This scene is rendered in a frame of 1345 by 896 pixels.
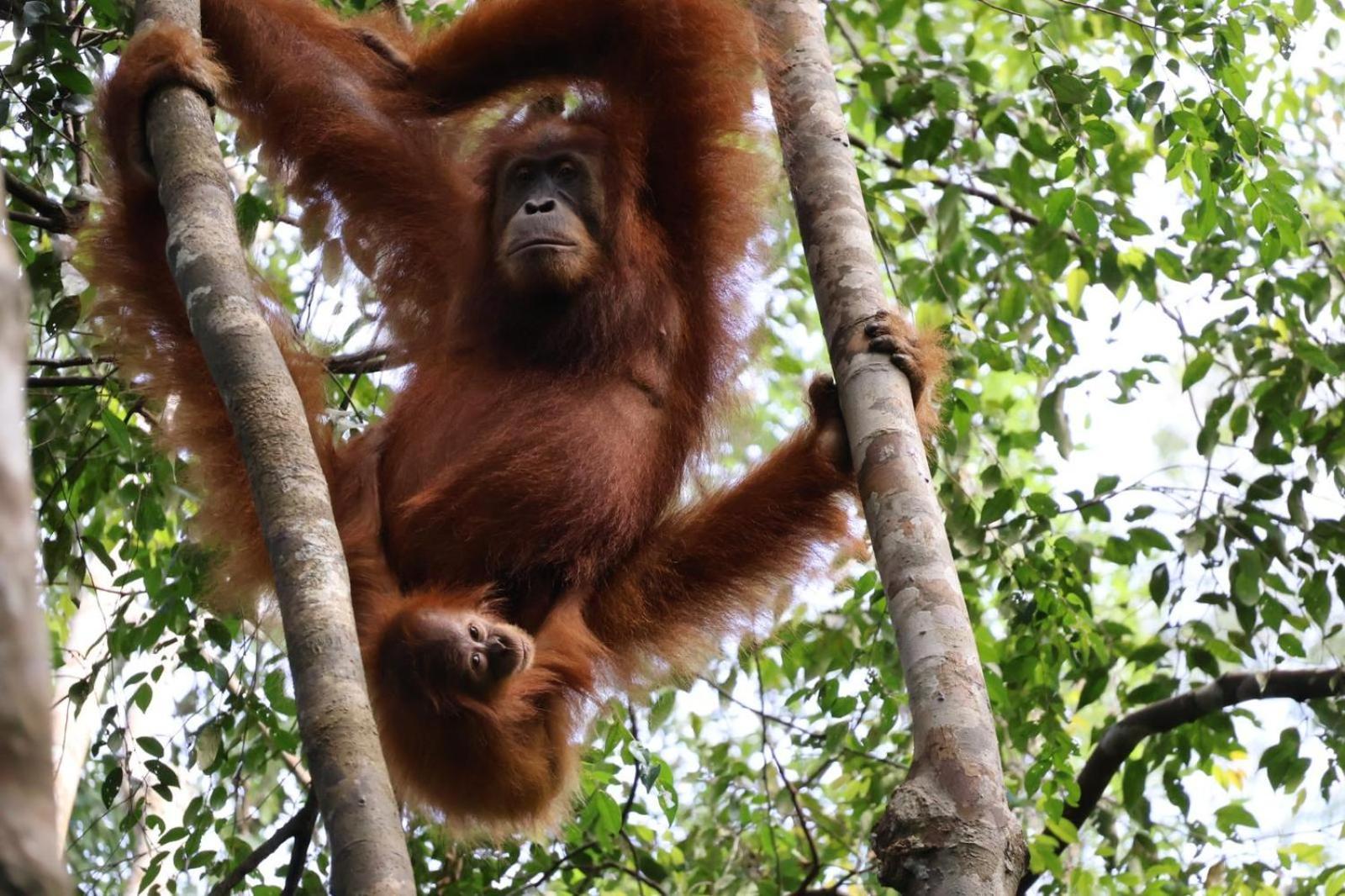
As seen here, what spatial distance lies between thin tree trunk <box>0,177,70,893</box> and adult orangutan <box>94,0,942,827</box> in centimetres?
307

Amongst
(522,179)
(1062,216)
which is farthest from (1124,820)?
(522,179)

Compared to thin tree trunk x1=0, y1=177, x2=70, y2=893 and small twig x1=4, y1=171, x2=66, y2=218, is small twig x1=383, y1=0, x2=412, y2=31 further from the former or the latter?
thin tree trunk x1=0, y1=177, x2=70, y2=893

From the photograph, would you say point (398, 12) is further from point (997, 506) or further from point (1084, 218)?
point (997, 506)

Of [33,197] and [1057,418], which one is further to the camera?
[1057,418]

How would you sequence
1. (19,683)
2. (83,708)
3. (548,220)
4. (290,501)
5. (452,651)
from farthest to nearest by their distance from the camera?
1. (83,708)
2. (548,220)
3. (452,651)
4. (290,501)
5. (19,683)

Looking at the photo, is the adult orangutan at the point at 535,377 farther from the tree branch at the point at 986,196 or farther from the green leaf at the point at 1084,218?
the tree branch at the point at 986,196

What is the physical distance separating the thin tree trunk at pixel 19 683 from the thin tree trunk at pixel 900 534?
6.02 ft

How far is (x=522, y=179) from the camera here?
16.4 feet

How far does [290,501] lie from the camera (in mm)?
→ 2795

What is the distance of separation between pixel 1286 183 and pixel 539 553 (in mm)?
2702

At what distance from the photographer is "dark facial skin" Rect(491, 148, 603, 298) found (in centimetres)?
475

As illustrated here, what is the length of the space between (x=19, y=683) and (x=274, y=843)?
3.69m

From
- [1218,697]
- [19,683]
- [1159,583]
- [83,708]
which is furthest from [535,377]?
[83,708]

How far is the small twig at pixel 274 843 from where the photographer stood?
4.19m
